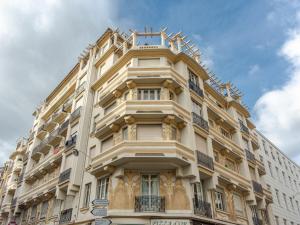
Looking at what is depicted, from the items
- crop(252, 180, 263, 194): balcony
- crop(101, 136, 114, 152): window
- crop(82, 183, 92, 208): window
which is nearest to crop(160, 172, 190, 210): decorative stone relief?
crop(101, 136, 114, 152): window

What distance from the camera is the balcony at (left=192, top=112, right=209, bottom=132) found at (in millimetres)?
17103

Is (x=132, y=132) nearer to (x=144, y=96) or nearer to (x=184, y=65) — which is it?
(x=144, y=96)

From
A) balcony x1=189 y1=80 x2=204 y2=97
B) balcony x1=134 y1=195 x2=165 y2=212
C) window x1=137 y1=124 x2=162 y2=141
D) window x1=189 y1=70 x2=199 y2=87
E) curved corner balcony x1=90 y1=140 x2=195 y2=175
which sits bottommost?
balcony x1=134 y1=195 x2=165 y2=212

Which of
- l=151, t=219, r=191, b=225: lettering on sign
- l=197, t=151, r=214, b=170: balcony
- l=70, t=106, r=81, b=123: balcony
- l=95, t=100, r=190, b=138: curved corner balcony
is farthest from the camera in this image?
l=70, t=106, r=81, b=123: balcony

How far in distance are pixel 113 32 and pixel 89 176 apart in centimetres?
1351

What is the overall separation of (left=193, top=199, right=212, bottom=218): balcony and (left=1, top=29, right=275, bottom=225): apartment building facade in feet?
0.19

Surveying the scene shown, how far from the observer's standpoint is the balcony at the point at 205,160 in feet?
50.5

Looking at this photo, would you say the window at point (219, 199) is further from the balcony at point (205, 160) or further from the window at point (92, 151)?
the window at point (92, 151)

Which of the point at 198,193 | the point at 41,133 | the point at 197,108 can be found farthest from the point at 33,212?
the point at 197,108

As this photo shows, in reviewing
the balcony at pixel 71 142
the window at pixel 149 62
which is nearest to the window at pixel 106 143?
the balcony at pixel 71 142

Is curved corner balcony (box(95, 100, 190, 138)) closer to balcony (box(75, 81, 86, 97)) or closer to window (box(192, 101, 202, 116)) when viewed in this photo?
window (box(192, 101, 202, 116))

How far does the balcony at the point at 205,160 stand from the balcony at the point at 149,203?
349 cm

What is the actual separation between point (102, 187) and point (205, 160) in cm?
645

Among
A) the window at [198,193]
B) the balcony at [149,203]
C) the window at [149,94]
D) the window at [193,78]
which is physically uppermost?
the window at [193,78]
